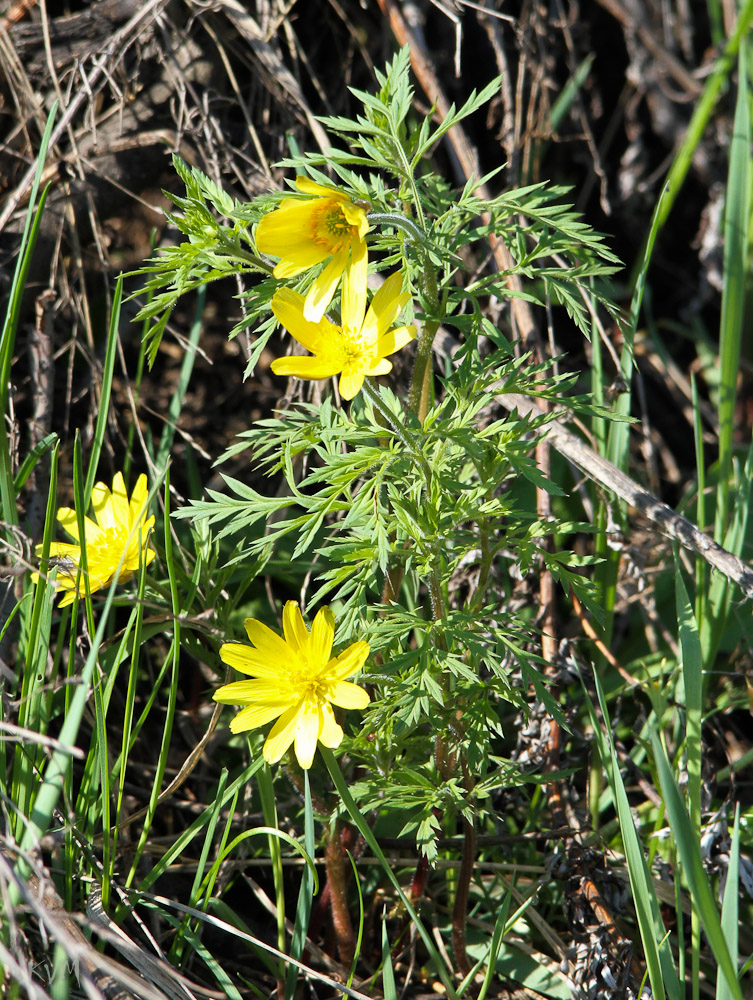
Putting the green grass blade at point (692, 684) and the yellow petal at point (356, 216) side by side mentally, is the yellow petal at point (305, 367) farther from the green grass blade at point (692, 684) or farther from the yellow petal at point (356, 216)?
the green grass blade at point (692, 684)

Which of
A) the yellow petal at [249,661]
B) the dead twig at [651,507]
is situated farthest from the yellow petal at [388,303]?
the yellow petal at [249,661]

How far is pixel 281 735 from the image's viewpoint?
4.63 feet

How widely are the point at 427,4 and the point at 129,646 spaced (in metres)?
1.86

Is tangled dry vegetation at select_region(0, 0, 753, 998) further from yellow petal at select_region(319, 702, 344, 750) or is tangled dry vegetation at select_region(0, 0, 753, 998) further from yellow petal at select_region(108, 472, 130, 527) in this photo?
yellow petal at select_region(319, 702, 344, 750)

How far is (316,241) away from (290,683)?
0.72 m

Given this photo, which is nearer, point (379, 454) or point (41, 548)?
point (379, 454)

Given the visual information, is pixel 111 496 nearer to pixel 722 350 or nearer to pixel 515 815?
pixel 515 815

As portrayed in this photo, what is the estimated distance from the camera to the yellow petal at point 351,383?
3.79 feet

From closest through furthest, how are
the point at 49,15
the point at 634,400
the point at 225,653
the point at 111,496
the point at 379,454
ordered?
the point at 379,454 < the point at 225,653 < the point at 111,496 < the point at 49,15 < the point at 634,400

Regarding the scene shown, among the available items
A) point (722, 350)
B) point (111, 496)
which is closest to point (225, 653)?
point (111, 496)

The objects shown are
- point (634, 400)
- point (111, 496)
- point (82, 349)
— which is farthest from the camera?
point (634, 400)

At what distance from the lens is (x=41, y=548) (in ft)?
4.75

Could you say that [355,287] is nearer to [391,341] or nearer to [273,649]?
[391,341]

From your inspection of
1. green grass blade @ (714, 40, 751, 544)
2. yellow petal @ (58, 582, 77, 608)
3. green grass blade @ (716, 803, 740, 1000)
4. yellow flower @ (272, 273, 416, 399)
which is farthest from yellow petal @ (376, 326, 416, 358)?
green grass blade @ (714, 40, 751, 544)
